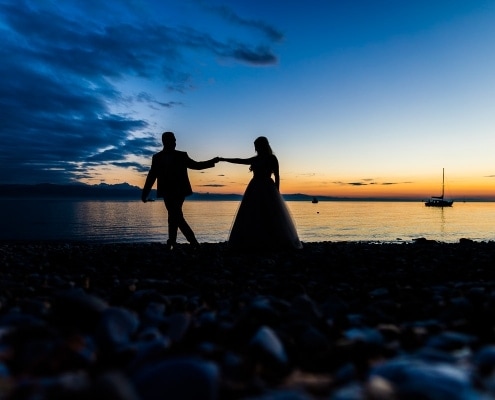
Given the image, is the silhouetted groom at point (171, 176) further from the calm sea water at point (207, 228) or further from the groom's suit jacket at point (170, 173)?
the calm sea water at point (207, 228)

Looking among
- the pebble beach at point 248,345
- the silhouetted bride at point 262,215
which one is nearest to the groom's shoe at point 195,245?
the silhouetted bride at point 262,215

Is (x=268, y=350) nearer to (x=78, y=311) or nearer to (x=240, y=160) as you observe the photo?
(x=78, y=311)

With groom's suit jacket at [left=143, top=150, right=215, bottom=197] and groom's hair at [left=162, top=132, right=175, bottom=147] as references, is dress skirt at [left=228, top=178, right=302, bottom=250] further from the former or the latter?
groom's hair at [left=162, top=132, right=175, bottom=147]

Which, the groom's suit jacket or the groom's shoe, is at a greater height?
the groom's suit jacket

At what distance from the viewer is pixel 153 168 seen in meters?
11.5

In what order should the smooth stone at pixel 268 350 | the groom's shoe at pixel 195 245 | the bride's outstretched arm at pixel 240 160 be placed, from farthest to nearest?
the groom's shoe at pixel 195 245, the bride's outstretched arm at pixel 240 160, the smooth stone at pixel 268 350

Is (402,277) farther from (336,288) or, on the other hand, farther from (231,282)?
(231,282)


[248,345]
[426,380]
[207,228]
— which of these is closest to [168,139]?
[248,345]

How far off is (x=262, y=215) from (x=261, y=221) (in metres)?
0.18

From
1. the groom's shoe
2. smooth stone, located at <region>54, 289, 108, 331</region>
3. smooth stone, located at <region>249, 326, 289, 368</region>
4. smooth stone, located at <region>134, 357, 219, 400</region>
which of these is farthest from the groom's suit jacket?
smooth stone, located at <region>134, 357, 219, 400</region>

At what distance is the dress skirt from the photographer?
33.9ft

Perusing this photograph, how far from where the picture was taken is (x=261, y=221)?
408 inches

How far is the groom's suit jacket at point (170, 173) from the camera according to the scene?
11336 mm

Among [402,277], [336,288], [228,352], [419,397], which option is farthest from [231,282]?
[419,397]
